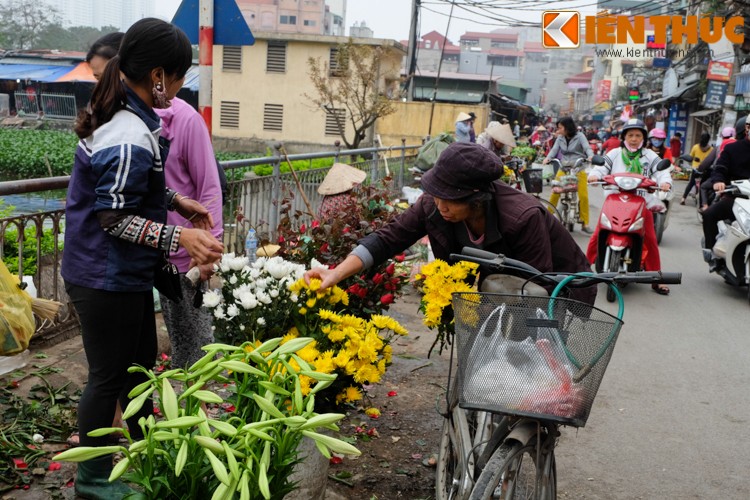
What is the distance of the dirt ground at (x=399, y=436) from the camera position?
3705mm

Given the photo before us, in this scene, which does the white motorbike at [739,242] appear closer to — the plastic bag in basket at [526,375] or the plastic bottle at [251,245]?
the plastic bottle at [251,245]

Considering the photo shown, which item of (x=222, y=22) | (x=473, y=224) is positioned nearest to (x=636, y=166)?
(x=222, y=22)

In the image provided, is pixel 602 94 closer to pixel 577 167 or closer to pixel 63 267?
pixel 577 167

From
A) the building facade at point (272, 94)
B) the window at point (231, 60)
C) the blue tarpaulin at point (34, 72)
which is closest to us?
the building facade at point (272, 94)

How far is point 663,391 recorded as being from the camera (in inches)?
214

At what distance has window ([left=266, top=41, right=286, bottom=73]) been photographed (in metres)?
36.1

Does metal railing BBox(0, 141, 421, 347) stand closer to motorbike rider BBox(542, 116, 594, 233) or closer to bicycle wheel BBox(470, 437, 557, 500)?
bicycle wheel BBox(470, 437, 557, 500)

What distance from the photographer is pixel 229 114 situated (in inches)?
1484

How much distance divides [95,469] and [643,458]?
114 inches

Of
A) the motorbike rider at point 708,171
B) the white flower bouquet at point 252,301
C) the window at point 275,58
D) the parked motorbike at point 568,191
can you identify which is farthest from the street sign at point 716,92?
the white flower bouquet at point 252,301

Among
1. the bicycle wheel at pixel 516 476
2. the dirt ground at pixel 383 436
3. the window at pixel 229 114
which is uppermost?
the bicycle wheel at pixel 516 476

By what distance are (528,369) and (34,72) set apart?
167 ft

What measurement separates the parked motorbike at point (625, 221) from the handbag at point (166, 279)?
5.78 meters

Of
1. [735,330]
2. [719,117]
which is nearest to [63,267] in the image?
[735,330]
